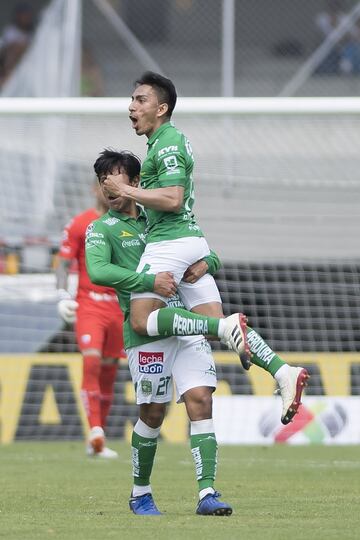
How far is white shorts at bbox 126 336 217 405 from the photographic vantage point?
23.5 feet

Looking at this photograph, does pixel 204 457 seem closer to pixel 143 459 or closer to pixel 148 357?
pixel 143 459

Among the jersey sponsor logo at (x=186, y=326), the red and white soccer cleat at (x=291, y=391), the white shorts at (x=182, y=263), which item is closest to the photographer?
the red and white soccer cleat at (x=291, y=391)

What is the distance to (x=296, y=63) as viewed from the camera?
17750 mm

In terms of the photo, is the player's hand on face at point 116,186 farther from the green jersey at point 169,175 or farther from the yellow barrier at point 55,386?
the yellow barrier at point 55,386

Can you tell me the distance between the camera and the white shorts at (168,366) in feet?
23.5

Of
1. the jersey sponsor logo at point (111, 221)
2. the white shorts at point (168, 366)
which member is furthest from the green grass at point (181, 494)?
the jersey sponsor logo at point (111, 221)

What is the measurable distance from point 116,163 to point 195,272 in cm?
79

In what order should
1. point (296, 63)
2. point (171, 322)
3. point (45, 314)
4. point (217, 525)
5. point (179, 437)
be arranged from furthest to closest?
point (296, 63) < point (45, 314) < point (179, 437) < point (171, 322) < point (217, 525)

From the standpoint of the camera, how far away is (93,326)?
11.8 metres

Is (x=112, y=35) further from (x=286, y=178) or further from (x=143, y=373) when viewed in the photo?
(x=143, y=373)

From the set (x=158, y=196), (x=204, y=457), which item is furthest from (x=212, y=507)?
(x=158, y=196)

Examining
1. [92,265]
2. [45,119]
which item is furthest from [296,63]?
[92,265]

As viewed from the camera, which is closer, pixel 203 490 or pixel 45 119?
pixel 203 490

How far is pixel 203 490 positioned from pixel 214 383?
616 mm
